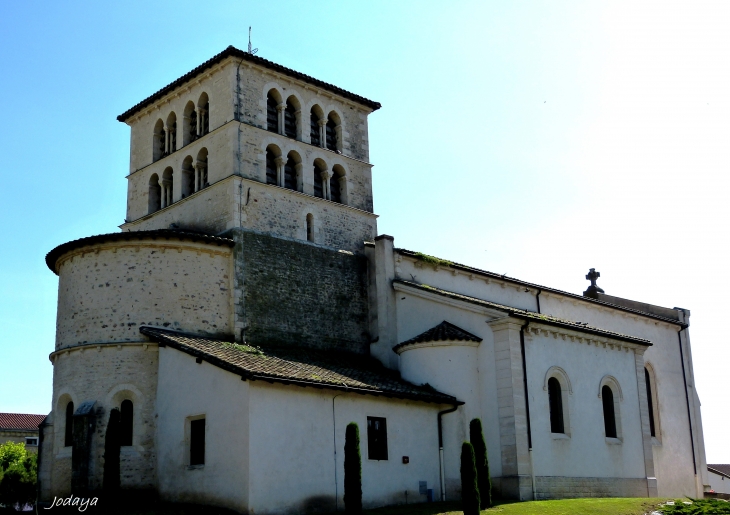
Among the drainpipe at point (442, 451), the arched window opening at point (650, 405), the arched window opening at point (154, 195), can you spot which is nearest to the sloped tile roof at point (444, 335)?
the drainpipe at point (442, 451)

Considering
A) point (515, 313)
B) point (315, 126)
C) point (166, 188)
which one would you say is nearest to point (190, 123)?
point (166, 188)

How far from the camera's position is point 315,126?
37.7 meters

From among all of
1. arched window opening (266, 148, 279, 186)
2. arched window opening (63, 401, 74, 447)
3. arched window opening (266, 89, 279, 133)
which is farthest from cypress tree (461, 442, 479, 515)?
arched window opening (266, 89, 279, 133)

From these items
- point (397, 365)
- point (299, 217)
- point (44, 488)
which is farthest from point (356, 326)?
point (44, 488)

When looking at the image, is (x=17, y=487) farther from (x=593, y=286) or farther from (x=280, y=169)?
(x=593, y=286)

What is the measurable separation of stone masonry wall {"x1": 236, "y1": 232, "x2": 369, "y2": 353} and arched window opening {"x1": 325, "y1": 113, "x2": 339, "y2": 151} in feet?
18.7

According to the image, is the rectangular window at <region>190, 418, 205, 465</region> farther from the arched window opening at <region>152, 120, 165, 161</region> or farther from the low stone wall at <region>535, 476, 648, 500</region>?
the arched window opening at <region>152, 120, 165, 161</region>

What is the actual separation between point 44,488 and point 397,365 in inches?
552

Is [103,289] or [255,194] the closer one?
[103,289]

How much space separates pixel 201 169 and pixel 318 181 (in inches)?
206

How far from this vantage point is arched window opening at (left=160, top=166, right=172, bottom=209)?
36719mm

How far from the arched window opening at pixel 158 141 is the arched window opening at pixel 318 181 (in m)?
7.21

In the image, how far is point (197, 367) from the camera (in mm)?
26719

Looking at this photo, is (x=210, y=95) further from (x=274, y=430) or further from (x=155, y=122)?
(x=274, y=430)
